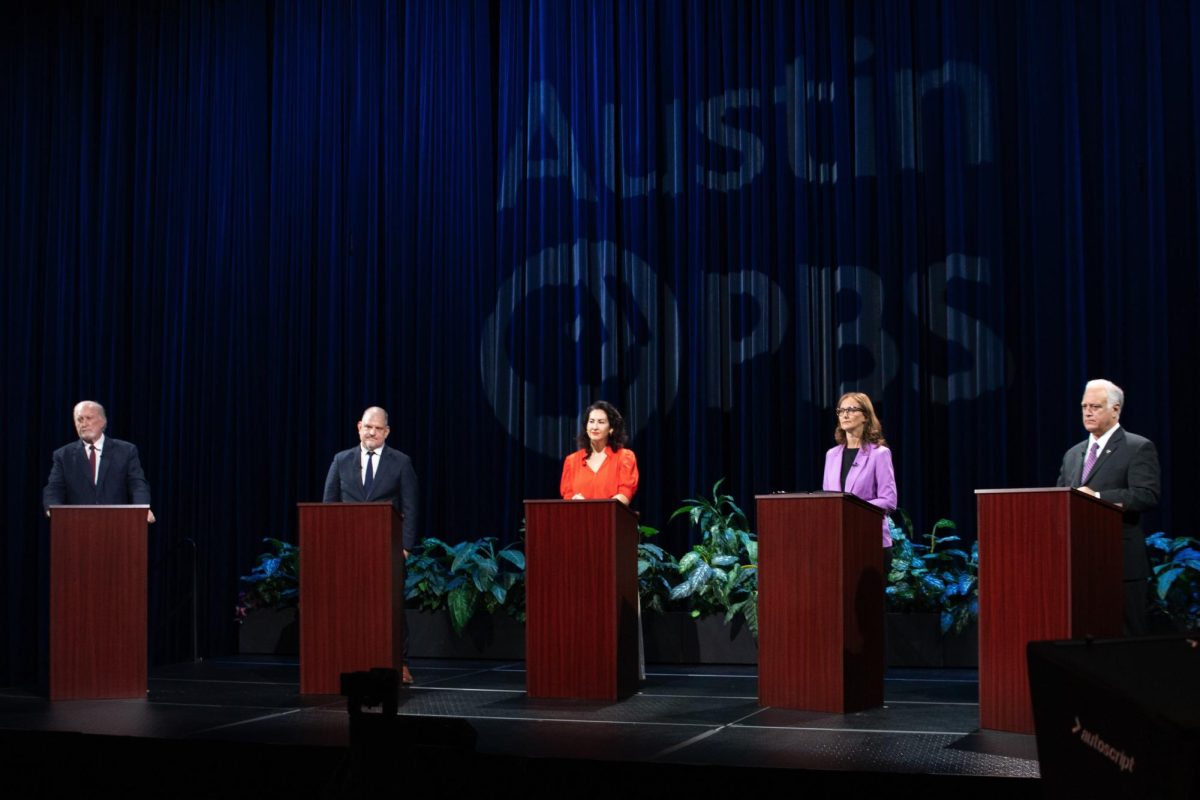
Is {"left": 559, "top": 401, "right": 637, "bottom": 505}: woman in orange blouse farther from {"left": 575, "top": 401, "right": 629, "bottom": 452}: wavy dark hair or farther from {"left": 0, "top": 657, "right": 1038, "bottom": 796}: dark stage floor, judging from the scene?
{"left": 0, "top": 657, "right": 1038, "bottom": 796}: dark stage floor

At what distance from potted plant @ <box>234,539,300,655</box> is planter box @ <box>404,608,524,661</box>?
965 millimetres

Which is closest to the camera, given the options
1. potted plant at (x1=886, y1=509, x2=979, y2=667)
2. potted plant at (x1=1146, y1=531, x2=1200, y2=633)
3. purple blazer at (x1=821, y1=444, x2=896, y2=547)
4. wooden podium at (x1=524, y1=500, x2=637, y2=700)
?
wooden podium at (x1=524, y1=500, x2=637, y2=700)

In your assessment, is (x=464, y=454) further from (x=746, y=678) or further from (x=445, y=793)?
(x=445, y=793)

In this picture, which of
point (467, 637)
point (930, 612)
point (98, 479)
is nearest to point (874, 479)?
point (930, 612)

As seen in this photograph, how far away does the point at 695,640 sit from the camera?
7.47 m

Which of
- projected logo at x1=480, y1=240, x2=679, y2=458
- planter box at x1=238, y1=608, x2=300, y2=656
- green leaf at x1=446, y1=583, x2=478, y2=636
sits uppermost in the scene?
projected logo at x1=480, y1=240, x2=679, y2=458

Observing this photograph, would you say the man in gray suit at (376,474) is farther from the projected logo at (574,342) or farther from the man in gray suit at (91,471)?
the projected logo at (574,342)

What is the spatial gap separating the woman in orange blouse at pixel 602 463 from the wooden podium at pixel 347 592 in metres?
0.94

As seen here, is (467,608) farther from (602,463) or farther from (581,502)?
(581,502)

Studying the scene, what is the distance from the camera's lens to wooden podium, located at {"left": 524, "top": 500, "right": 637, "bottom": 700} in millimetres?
5527

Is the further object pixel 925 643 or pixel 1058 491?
pixel 925 643

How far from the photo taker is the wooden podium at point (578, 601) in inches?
218

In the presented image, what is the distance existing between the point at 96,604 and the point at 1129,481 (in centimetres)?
476

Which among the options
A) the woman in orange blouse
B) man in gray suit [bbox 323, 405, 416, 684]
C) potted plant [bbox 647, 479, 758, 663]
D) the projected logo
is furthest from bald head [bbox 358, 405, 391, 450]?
the projected logo
